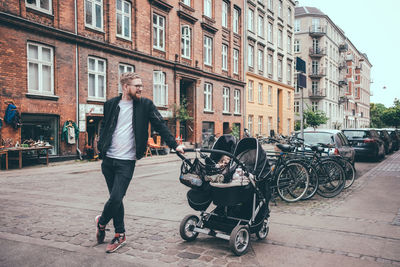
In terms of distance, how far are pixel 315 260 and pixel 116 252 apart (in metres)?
2.25

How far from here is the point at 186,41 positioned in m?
25.2

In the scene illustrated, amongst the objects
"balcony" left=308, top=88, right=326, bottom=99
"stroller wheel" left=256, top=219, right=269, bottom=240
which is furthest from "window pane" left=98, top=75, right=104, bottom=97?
"balcony" left=308, top=88, right=326, bottom=99

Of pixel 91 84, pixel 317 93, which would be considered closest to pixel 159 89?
pixel 91 84

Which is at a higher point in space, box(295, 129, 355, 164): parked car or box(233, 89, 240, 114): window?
box(233, 89, 240, 114): window

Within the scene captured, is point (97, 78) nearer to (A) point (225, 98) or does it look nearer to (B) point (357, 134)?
(B) point (357, 134)

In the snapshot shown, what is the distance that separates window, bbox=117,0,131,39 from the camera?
1923 centimetres

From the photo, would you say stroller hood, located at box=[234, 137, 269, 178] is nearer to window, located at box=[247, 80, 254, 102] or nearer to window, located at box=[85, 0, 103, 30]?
window, located at box=[85, 0, 103, 30]

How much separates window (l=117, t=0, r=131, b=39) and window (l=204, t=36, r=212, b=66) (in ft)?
28.3

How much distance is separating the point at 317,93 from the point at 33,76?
164ft

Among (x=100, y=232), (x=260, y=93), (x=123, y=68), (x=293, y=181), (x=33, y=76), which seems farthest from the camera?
(x=260, y=93)

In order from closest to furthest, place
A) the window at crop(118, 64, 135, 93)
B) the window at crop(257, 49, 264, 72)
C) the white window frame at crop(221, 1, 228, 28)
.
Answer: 1. the window at crop(118, 64, 135, 93)
2. the white window frame at crop(221, 1, 228, 28)
3. the window at crop(257, 49, 264, 72)

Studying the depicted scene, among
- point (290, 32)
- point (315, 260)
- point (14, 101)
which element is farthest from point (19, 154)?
point (290, 32)

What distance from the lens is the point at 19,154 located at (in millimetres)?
13102

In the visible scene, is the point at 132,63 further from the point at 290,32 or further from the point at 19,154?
the point at 290,32
